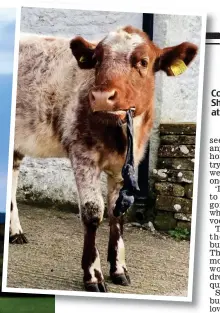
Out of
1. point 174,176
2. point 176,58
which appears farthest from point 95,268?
point 176,58

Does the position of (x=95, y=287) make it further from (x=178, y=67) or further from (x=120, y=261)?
(x=178, y=67)

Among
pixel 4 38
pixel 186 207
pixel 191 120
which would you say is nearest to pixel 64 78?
pixel 4 38

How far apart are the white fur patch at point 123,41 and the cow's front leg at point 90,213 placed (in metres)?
0.87

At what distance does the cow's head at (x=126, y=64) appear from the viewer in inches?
195

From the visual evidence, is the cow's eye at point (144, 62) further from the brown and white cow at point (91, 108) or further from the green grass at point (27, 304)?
the green grass at point (27, 304)

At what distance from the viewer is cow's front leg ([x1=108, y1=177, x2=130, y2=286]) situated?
16.7 ft

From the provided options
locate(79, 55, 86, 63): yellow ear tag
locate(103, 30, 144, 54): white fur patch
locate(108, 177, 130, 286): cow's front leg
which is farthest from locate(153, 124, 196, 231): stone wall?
locate(79, 55, 86, 63): yellow ear tag

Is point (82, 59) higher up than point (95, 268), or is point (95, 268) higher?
point (82, 59)

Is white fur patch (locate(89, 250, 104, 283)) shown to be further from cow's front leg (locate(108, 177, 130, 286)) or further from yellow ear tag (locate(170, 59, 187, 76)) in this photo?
yellow ear tag (locate(170, 59, 187, 76))

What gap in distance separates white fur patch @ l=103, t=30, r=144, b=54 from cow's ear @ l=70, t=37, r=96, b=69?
14 cm

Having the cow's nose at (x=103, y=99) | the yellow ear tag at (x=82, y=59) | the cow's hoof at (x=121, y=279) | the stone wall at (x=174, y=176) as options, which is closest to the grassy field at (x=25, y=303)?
the cow's hoof at (x=121, y=279)

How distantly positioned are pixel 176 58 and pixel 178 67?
0.07m

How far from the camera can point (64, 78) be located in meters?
5.11

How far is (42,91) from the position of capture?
201 inches
